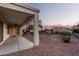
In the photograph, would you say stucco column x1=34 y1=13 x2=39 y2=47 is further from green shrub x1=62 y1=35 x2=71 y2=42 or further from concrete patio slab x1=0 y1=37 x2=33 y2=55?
green shrub x1=62 y1=35 x2=71 y2=42

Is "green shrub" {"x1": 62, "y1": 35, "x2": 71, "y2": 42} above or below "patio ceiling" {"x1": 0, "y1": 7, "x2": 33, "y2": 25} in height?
below

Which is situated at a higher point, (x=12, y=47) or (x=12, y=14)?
(x=12, y=14)

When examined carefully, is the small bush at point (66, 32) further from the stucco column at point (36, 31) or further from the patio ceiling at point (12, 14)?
the patio ceiling at point (12, 14)

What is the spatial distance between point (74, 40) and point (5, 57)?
10.6 feet

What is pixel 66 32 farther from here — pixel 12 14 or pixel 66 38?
pixel 12 14

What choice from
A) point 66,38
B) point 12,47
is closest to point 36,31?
point 12,47

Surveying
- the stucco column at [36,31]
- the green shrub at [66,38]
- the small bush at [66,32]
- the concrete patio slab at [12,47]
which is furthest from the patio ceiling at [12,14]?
the green shrub at [66,38]

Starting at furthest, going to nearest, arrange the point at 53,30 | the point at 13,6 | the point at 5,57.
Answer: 1. the point at 53,30
2. the point at 13,6
3. the point at 5,57

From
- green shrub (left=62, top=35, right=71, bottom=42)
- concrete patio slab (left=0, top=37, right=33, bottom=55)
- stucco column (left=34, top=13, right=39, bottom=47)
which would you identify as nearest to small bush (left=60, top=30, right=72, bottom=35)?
green shrub (left=62, top=35, right=71, bottom=42)

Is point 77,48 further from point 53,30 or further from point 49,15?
point 49,15

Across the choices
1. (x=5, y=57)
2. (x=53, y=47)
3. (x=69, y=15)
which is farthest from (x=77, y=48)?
(x=5, y=57)

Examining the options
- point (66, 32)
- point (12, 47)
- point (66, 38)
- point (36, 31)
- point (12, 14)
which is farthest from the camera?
point (12, 14)

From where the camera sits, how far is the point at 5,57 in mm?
4609

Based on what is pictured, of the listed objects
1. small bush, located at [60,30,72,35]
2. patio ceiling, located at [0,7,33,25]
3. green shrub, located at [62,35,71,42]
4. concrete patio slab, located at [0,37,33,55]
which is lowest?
concrete patio slab, located at [0,37,33,55]
